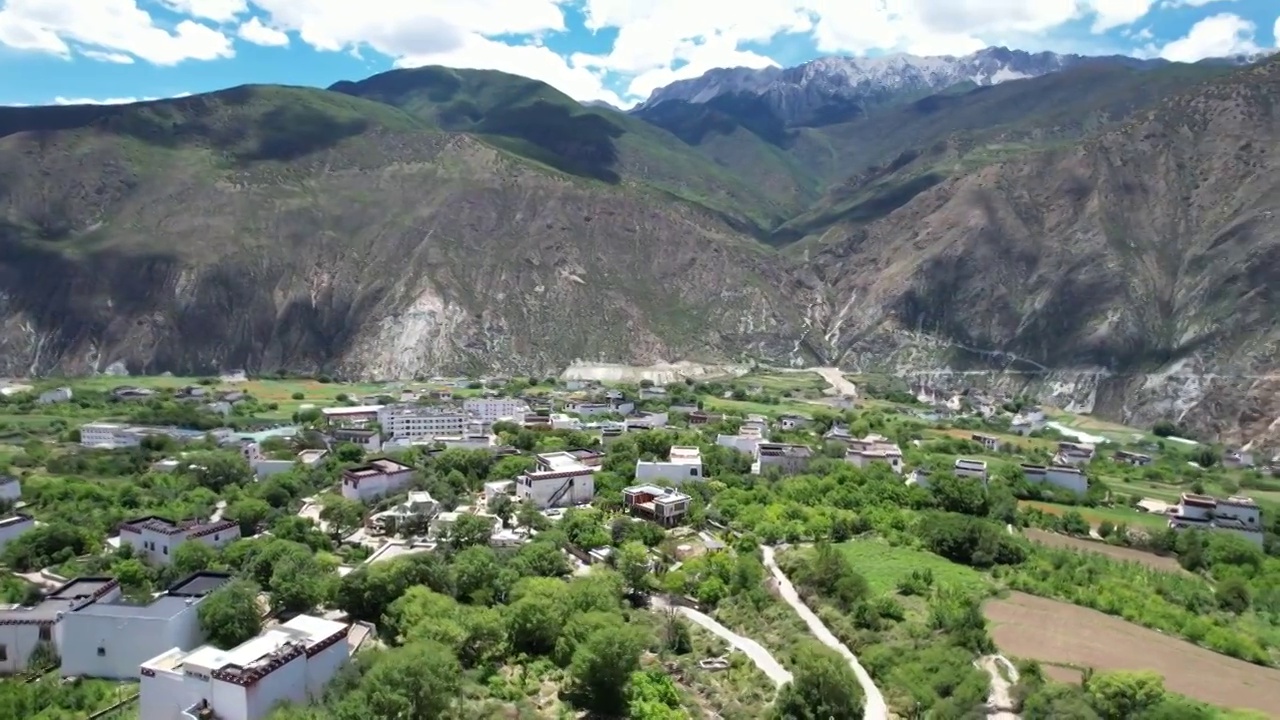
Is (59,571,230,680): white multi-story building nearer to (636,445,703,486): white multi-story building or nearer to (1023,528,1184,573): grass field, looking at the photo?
(636,445,703,486): white multi-story building

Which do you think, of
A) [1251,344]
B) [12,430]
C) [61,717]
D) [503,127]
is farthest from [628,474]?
[503,127]

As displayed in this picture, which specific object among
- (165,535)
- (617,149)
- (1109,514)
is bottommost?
(1109,514)

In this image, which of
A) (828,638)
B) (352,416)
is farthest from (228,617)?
(352,416)

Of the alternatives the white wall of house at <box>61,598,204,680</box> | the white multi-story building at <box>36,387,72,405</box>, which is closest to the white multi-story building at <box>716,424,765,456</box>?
the white wall of house at <box>61,598,204,680</box>

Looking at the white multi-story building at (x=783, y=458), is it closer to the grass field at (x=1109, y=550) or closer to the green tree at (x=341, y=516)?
the grass field at (x=1109, y=550)

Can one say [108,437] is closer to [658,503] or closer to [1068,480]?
[658,503]

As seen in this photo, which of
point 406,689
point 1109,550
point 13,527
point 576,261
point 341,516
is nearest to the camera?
point 406,689

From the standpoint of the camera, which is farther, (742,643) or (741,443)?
(741,443)

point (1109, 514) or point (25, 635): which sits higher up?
point (25, 635)
